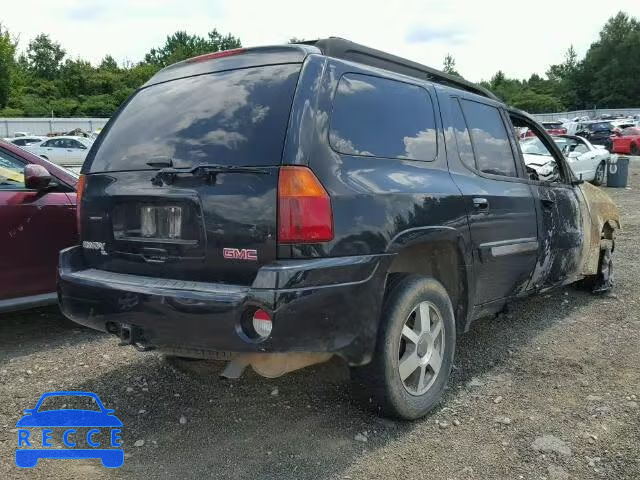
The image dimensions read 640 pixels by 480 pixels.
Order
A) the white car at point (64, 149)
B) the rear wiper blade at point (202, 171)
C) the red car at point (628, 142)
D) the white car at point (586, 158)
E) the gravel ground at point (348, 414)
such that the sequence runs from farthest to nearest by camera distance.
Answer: the red car at point (628, 142), the white car at point (64, 149), the white car at point (586, 158), the gravel ground at point (348, 414), the rear wiper blade at point (202, 171)

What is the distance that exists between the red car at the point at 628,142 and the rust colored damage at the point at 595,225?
80.0ft

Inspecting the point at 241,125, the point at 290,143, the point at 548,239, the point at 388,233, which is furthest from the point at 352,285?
the point at 548,239

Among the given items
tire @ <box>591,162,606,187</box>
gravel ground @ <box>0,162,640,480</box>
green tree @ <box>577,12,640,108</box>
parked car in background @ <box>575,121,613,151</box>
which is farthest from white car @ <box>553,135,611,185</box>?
green tree @ <box>577,12,640,108</box>

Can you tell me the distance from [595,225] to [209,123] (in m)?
3.97

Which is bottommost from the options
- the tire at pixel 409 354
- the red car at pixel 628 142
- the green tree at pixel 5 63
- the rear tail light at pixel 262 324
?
the tire at pixel 409 354

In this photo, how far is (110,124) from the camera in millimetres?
3566

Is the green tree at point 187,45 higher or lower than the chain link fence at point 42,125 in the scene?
higher

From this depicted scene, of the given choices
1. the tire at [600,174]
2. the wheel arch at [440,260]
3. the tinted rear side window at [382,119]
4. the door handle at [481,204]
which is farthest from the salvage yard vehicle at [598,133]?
the tinted rear side window at [382,119]

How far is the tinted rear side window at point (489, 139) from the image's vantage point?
157 inches

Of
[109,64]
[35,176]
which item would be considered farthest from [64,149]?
[109,64]

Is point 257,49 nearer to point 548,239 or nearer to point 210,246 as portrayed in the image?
point 210,246

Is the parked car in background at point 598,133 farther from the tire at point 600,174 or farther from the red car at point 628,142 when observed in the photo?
the tire at point 600,174

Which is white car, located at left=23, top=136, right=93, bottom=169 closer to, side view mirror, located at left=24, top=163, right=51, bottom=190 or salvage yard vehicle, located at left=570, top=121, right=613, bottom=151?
salvage yard vehicle, located at left=570, top=121, right=613, bottom=151

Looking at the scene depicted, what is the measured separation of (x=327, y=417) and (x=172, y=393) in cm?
101
